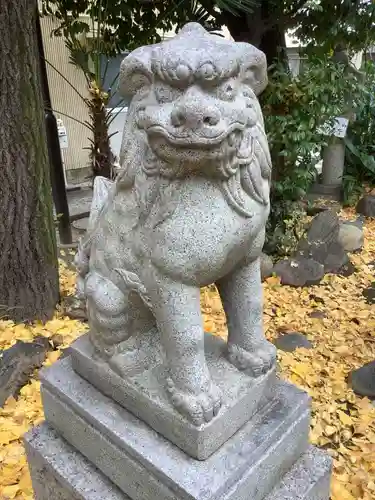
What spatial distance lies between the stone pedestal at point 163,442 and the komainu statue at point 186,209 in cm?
7

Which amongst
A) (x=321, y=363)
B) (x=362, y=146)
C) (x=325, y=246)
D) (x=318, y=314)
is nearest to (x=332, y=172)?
(x=362, y=146)

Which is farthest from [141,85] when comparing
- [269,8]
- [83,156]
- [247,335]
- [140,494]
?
[83,156]

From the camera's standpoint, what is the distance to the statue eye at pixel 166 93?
0.98 m

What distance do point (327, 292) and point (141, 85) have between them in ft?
8.23

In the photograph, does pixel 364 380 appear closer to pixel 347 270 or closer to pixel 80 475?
pixel 347 270

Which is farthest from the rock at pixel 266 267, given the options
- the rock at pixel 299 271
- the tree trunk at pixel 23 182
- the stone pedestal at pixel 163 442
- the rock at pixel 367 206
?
the stone pedestal at pixel 163 442

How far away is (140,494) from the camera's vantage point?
1.26m

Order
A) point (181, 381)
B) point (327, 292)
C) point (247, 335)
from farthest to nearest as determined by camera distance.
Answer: point (327, 292), point (247, 335), point (181, 381)

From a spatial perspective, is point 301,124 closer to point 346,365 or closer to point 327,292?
point 327,292

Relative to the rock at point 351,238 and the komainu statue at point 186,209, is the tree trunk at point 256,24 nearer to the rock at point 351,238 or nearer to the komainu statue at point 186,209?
the rock at point 351,238

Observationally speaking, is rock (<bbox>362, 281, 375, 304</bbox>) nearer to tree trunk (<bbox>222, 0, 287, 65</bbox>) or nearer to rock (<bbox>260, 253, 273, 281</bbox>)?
rock (<bbox>260, 253, 273, 281</bbox>)

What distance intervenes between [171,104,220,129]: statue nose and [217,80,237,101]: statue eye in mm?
54

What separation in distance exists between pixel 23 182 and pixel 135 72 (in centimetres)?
165

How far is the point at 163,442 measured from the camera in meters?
1.24
